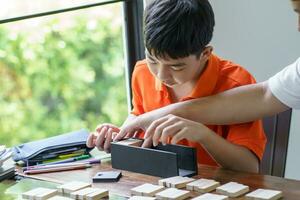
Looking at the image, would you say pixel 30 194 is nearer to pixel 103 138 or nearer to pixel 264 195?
pixel 103 138

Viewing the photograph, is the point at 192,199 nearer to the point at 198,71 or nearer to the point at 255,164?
the point at 255,164

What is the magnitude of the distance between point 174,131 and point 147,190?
7.4 inches

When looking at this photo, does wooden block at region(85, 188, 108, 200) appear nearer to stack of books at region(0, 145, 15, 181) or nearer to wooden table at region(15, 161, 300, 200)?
wooden table at region(15, 161, 300, 200)

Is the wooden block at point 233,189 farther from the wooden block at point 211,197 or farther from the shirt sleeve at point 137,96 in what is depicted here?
the shirt sleeve at point 137,96

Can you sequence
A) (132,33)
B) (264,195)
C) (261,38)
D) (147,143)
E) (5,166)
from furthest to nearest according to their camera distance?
(132,33), (261,38), (5,166), (147,143), (264,195)

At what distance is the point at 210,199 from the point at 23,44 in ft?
4.40

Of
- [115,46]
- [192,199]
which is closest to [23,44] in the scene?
[115,46]

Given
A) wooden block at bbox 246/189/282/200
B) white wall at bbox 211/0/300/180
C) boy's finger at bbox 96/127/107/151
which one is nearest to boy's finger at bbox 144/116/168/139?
boy's finger at bbox 96/127/107/151

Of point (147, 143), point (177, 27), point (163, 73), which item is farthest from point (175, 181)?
point (177, 27)

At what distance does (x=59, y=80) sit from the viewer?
2.65m

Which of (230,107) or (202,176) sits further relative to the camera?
(230,107)

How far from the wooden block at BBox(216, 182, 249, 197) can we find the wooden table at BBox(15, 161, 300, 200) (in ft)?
0.06

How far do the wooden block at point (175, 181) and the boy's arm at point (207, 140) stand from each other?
0.11 metres

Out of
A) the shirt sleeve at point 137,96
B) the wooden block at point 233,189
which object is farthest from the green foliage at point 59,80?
the wooden block at point 233,189
